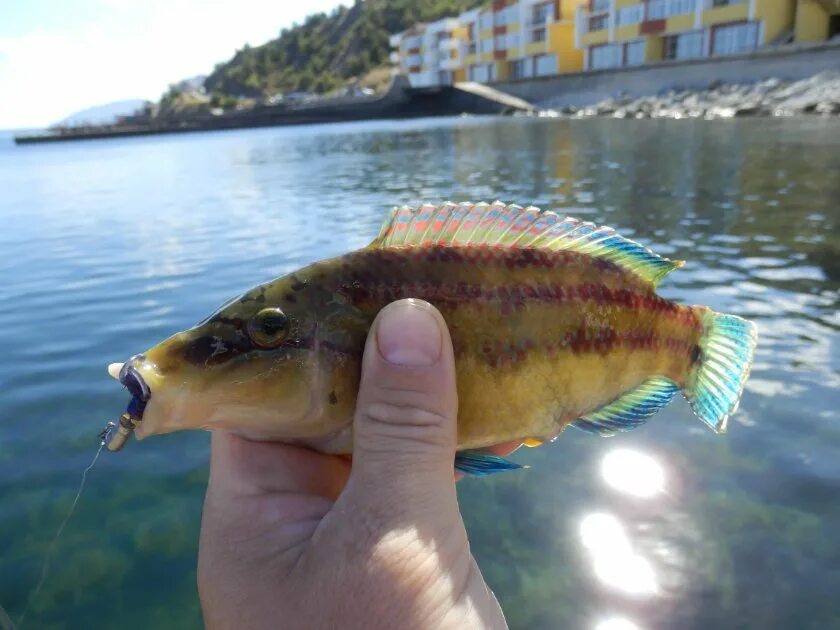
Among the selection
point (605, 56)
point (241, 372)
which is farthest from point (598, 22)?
point (241, 372)

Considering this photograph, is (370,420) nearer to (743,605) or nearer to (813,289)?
(743,605)

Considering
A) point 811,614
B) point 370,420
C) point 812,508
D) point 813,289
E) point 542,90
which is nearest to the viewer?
point 370,420

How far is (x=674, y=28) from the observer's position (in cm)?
7138

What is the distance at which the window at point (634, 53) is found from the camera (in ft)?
250

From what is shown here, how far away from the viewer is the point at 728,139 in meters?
35.8

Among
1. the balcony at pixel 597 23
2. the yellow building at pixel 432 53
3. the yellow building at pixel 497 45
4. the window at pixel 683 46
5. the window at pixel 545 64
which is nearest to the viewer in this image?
the window at pixel 683 46

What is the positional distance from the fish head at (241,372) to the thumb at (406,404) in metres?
0.25

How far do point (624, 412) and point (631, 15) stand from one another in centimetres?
8560

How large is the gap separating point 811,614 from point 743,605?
0.48m

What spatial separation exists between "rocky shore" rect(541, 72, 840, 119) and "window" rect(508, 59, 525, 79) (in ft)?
108

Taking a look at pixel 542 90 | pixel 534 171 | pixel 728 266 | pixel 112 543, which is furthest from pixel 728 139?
pixel 542 90

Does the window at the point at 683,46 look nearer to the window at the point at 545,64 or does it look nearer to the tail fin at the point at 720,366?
the window at the point at 545,64

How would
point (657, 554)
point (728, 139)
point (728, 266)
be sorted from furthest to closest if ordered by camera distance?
point (728, 139), point (728, 266), point (657, 554)

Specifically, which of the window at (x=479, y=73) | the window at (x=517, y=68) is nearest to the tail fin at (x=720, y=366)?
the window at (x=517, y=68)
